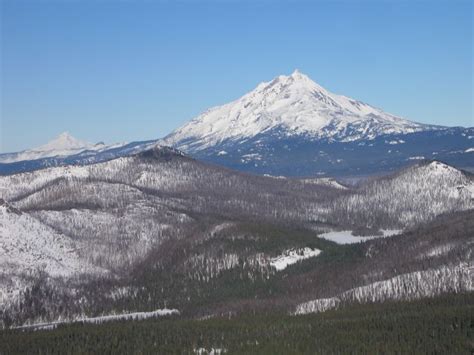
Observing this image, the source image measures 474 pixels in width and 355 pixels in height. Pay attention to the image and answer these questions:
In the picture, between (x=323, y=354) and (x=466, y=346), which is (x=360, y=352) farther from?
(x=466, y=346)

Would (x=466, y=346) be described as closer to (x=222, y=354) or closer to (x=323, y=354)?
(x=323, y=354)

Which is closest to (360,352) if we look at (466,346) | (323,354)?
(323,354)

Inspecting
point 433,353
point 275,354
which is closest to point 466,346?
point 433,353

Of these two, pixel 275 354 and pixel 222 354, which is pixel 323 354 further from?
pixel 222 354

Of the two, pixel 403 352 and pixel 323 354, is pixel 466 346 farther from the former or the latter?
pixel 323 354

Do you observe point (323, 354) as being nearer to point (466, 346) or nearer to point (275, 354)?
point (275, 354)

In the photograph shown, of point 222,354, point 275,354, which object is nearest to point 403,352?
point 275,354

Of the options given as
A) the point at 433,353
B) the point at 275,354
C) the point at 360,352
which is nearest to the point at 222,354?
the point at 275,354
